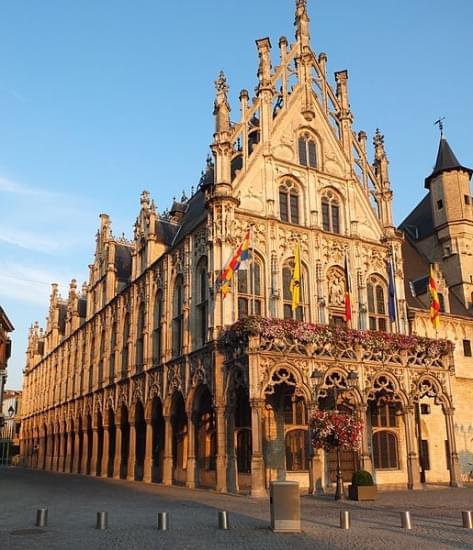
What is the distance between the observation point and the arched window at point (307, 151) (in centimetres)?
3444

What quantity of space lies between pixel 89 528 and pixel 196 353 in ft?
50.7

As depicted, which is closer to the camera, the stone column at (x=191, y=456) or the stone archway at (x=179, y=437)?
the stone column at (x=191, y=456)

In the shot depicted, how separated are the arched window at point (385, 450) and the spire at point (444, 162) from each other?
20.8m

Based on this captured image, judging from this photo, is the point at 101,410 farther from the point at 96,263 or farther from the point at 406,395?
the point at 406,395

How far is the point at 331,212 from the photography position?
34.5m

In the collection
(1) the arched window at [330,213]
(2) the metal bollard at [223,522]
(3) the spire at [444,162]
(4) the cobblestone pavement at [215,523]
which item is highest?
(3) the spire at [444,162]

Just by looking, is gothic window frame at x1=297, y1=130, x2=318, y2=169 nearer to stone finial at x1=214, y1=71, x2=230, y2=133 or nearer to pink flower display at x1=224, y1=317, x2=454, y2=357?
stone finial at x1=214, y1=71, x2=230, y2=133

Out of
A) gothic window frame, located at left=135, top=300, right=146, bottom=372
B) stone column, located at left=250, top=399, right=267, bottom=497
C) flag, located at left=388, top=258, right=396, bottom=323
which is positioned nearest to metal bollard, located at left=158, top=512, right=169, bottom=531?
stone column, located at left=250, top=399, right=267, bottom=497

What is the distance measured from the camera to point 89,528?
1517 cm

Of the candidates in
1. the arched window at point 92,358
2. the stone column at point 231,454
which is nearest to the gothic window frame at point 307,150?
the stone column at point 231,454

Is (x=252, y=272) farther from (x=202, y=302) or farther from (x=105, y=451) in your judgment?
(x=105, y=451)

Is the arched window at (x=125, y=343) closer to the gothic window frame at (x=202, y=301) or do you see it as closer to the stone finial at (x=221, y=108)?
the gothic window frame at (x=202, y=301)

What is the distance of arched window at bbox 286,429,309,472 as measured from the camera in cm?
2883

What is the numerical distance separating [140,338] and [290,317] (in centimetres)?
1273
